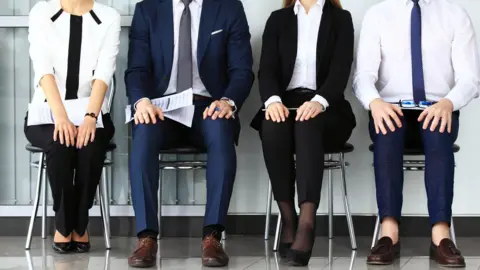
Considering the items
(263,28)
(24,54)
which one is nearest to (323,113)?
(263,28)

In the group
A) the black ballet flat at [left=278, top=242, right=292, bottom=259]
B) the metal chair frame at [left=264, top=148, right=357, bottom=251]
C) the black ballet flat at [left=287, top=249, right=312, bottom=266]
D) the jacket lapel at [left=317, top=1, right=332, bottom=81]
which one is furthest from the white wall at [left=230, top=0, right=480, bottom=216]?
the black ballet flat at [left=287, top=249, right=312, bottom=266]

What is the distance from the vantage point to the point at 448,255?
3.33 meters

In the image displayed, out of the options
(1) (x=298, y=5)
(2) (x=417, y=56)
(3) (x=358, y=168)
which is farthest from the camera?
(3) (x=358, y=168)

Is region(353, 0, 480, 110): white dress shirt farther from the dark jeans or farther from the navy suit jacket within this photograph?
the navy suit jacket

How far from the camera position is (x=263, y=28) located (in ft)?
14.0

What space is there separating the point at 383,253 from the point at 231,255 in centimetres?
70

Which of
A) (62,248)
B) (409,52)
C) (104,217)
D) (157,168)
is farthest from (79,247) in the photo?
(409,52)

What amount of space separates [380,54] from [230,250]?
1.17m

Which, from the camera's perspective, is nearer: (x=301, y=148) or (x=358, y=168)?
(x=301, y=148)

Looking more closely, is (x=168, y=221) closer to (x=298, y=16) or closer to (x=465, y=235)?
(x=298, y=16)

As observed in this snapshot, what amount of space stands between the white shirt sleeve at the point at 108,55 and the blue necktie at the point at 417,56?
56.2 inches

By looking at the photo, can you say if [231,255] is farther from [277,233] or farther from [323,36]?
[323,36]

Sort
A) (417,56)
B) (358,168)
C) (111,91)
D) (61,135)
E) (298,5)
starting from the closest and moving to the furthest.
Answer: (61,135) < (417,56) < (298,5) < (111,91) < (358,168)

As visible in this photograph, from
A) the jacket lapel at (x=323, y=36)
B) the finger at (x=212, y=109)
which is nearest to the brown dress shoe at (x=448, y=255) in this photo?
the jacket lapel at (x=323, y=36)
